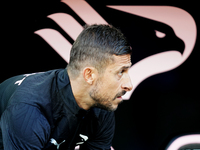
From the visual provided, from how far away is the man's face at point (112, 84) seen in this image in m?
0.81

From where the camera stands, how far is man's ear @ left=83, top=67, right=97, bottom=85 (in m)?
0.81

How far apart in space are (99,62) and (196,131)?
123 cm

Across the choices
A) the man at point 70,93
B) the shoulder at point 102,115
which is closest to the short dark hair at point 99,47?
the man at point 70,93

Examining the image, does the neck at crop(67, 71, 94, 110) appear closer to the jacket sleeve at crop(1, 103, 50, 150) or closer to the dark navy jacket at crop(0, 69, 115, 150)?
the dark navy jacket at crop(0, 69, 115, 150)

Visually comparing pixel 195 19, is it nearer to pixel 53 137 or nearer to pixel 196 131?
pixel 196 131

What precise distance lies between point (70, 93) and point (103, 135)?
1.25 feet

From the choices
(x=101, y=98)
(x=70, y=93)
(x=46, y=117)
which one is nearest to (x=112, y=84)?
(x=101, y=98)

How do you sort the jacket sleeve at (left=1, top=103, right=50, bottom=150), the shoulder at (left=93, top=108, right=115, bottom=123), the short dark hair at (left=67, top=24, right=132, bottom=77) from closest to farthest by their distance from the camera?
the jacket sleeve at (left=1, top=103, right=50, bottom=150) < the short dark hair at (left=67, top=24, right=132, bottom=77) < the shoulder at (left=93, top=108, right=115, bottom=123)

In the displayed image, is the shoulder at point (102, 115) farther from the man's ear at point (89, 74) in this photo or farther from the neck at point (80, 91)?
the man's ear at point (89, 74)

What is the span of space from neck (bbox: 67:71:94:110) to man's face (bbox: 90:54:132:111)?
0.09ft

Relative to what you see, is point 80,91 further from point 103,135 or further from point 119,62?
point 103,135

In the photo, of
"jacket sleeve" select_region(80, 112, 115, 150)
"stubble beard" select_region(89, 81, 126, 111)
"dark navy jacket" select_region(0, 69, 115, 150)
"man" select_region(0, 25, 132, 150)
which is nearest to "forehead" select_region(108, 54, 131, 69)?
"man" select_region(0, 25, 132, 150)

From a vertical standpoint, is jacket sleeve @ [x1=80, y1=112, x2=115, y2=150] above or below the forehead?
below

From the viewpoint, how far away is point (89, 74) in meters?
0.82
